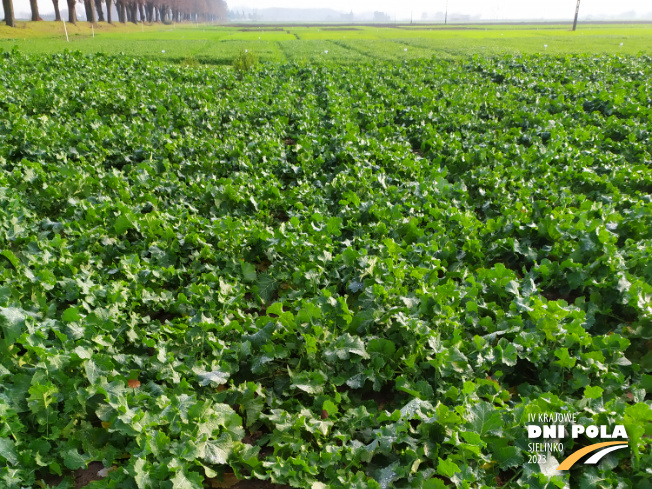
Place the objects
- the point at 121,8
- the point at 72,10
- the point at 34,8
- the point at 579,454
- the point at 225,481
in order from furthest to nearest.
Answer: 1. the point at 121,8
2. the point at 72,10
3. the point at 34,8
4. the point at 225,481
5. the point at 579,454

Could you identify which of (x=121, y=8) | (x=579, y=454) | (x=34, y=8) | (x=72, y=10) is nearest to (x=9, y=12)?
(x=34, y=8)

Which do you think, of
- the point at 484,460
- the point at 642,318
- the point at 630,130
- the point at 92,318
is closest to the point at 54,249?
the point at 92,318

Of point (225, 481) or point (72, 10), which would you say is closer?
point (225, 481)

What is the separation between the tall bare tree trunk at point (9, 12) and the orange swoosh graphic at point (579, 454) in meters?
51.2

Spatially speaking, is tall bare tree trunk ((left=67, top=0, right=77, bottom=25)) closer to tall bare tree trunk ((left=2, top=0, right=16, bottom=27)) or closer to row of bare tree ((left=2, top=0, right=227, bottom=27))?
row of bare tree ((left=2, top=0, right=227, bottom=27))

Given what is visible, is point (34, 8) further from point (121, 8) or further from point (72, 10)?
point (121, 8)

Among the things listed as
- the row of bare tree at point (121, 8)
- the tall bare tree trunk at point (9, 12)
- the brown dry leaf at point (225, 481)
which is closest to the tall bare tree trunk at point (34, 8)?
the row of bare tree at point (121, 8)

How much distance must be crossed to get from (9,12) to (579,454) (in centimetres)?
5170

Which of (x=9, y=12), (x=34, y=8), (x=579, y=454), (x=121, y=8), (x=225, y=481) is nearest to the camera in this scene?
(x=579, y=454)

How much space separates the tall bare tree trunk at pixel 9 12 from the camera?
3778cm

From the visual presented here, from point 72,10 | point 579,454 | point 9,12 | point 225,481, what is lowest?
point 225,481

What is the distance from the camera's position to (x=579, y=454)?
2848 mm

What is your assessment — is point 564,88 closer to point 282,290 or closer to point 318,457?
point 282,290

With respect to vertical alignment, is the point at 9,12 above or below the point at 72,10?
below
